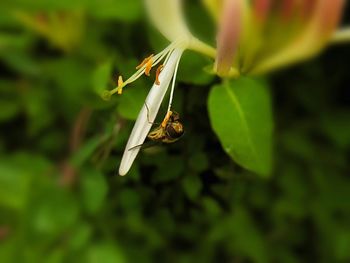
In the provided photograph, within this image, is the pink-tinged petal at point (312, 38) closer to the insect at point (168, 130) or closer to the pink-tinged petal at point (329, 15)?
the pink-tinged petal at point (329, 15)

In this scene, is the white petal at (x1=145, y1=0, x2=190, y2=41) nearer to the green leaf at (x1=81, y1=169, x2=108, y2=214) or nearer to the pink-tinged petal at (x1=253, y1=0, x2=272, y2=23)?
the pink-tinged petal at (x1=253, y1=0, x2=272, y2=23)

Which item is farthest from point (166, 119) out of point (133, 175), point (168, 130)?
point (133, 175)

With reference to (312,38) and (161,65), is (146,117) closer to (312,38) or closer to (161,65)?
(161,65)

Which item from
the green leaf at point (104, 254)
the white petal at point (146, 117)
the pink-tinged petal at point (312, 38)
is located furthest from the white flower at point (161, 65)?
the green leaf at point (104, 254)

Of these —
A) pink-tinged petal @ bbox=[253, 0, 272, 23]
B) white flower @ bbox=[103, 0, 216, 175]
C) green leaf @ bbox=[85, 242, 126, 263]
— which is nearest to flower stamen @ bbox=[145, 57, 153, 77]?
white flower @ bbox=[103, 0, 216, 175]

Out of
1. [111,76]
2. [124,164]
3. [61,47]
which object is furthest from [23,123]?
[124,164]

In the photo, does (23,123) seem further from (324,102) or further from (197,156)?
(324,102)

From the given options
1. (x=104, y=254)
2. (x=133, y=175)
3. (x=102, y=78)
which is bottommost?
(x=104, y=254)
